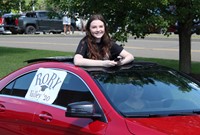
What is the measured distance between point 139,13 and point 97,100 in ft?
19.6

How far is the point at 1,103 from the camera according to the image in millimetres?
5609

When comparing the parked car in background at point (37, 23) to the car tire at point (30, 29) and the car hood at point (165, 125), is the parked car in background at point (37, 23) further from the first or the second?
the car hood at point (165, 125)

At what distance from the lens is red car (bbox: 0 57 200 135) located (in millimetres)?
4125

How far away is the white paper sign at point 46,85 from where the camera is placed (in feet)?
16.5

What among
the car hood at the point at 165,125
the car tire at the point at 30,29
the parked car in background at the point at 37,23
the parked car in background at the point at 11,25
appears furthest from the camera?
the parked car in background at the point at 11,25

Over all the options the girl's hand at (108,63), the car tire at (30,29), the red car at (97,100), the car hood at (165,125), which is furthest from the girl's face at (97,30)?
the car tire at (30,29)

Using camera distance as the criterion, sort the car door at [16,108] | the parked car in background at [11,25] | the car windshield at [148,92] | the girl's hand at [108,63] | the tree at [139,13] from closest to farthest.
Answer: the car windshield at [148,92] → the girl's hand at [108,63] → the car door at [16,108] → the tree at [139,13] → the parked car in background at [11,25]

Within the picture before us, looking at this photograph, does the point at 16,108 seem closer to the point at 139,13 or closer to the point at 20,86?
the point at 20,86

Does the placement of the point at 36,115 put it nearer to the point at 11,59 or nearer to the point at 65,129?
the point at 65,129

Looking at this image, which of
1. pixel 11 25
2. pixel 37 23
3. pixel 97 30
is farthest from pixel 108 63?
pixel 11 25

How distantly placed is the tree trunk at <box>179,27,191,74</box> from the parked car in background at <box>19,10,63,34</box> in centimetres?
2519

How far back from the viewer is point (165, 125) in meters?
3.98

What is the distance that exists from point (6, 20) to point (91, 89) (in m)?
33.5

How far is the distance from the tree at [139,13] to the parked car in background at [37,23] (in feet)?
84.2
